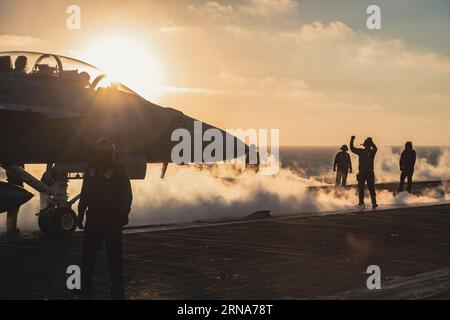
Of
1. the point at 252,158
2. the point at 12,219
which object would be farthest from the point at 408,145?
the point at 12,219

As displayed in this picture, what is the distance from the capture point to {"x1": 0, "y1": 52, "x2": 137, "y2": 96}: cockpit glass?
14.5 m

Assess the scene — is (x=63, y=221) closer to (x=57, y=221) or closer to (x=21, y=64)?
(x=57, y=221)

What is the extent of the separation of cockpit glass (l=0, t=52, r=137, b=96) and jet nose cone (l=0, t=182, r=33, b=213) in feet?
8.95

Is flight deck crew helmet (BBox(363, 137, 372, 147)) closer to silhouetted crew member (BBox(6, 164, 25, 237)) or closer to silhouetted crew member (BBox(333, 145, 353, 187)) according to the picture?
silhouetted crew member (BBox(333, 145, 353, 187))

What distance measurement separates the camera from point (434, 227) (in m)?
17.1

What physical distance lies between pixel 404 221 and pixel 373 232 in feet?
9.99

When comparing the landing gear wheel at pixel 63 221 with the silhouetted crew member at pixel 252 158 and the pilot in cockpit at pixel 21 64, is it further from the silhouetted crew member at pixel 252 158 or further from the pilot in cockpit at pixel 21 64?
the silhouetted crew member at pixel 252 158

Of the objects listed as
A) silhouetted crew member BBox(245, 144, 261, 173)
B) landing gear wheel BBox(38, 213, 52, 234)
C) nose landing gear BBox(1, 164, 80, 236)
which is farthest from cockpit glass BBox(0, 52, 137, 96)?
silhouetted crew member BBox(245, 144, 261, 173)

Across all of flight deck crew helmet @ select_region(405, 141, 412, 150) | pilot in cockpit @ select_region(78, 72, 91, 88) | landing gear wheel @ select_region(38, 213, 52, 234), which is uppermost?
pilot in cockpit @ select_region(78, 72, 91, 88)

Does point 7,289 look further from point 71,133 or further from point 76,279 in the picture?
point 71,133

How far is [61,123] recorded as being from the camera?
14461 millimetres

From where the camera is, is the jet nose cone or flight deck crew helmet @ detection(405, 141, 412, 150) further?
flight deck crew helmet @ detection(405, 141, 412, 150)

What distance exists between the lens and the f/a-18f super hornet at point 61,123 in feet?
46.0

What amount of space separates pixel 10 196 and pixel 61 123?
2.21 metres
